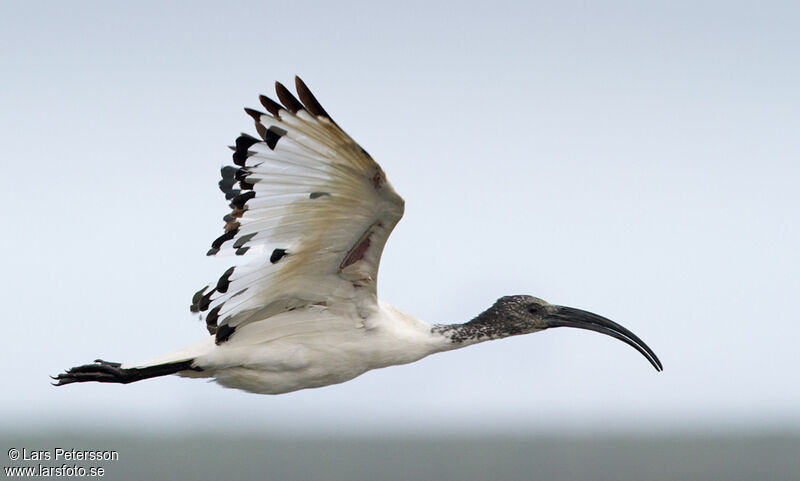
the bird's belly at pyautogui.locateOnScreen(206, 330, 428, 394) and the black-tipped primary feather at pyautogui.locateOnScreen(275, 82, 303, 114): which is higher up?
the black-tipped primary feather at pyautogui.locateOnScreen(275, 82, 303, 114)

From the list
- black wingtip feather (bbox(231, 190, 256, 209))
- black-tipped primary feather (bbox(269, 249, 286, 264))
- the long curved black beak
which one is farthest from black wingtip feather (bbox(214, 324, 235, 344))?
the long curved black beak

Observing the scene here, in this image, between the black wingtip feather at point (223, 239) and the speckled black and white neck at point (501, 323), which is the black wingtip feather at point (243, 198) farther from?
the speckled black and white neck at point (501, 323)

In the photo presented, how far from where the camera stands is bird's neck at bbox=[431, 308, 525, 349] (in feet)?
38.1

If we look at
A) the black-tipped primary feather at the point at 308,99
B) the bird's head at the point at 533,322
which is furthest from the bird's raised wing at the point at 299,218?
the bird's head at the point at 533,322

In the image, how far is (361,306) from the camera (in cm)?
1109

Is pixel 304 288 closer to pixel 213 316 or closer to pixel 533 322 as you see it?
pixel 213 316

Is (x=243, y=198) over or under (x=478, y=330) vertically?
over

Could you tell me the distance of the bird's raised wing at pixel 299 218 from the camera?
9.58 metres

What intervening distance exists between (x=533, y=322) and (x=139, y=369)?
3.49 metres

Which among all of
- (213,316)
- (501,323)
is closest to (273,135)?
(213,316)

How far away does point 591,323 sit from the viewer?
1230cm

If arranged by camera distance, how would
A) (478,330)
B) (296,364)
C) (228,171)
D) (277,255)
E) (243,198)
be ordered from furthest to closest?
(228,171), (478,330), (296,364), (277,255), (243,198)

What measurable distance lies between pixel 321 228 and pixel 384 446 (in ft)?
559

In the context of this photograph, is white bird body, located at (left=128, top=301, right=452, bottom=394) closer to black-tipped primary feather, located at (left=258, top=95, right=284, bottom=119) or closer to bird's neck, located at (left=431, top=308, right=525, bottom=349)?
bird's neck, located at (left=431, top=308, right=525, bottom=349)
